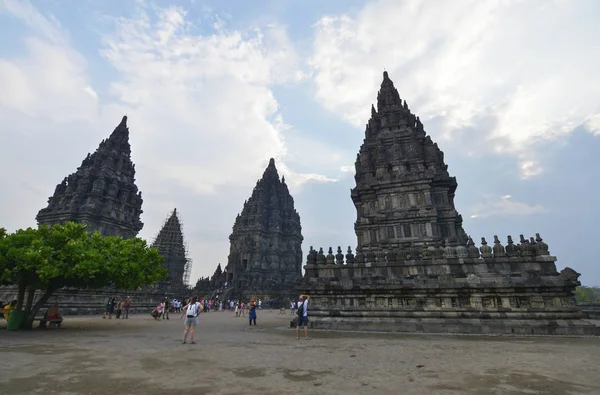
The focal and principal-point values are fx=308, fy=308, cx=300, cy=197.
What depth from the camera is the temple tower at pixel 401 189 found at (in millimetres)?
23750

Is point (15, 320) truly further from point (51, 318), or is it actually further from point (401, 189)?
point (401, 189)

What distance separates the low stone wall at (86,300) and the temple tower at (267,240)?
63.7 feet

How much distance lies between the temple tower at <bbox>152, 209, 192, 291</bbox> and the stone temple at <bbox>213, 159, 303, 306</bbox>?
40.5 feet

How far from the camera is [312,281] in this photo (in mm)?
16781

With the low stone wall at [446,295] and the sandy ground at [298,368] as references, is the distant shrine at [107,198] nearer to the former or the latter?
the low stone wall at [446,295]

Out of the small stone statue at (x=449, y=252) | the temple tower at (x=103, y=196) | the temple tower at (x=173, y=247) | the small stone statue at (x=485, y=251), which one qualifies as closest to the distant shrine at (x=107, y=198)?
the temple tower at (x=103, y=196)

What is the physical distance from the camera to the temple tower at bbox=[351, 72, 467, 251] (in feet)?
77.9

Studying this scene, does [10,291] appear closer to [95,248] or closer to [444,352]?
[95,248]

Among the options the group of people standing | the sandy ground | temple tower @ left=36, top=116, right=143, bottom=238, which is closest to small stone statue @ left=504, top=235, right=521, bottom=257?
the sandy ground

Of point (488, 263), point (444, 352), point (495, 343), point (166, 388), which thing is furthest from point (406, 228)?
point (166, 388)

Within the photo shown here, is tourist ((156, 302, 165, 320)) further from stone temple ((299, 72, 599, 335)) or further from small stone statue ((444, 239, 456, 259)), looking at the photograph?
small stone statue ((444, 239, 456, 259))

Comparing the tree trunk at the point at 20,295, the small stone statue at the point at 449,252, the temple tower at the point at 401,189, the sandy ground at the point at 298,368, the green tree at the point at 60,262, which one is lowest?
the sandy ground at the point at 298,368

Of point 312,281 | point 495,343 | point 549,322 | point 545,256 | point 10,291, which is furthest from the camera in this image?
point 10,291

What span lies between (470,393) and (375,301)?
Result: 36.0 feet
